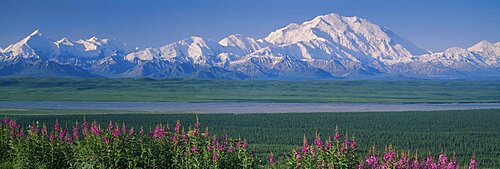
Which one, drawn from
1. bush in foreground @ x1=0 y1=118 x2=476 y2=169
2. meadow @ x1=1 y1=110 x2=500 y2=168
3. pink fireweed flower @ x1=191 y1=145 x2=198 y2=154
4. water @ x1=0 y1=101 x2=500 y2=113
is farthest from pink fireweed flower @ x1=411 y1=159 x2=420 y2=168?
water @ x1=0 y1=101 x2=500 y2=113

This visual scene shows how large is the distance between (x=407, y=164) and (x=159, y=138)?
641 centimetres

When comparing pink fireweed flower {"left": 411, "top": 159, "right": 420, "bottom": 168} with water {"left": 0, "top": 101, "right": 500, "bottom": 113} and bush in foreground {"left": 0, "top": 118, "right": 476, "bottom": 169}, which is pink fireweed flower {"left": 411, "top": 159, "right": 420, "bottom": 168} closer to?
bush in foreground {"left": 0, "top": 118, "right": 476, "bottom": 169}

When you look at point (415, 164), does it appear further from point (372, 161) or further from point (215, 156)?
point (215, 156)

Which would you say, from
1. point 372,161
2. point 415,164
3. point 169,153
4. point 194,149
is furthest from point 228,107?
point 415,164

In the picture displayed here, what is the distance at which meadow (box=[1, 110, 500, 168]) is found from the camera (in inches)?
1672

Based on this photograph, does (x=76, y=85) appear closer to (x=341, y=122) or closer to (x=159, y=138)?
(x=341, y=122)

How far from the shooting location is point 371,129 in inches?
2215

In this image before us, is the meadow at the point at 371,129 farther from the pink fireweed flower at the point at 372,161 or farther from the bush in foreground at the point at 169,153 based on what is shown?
the pink fireweed flower at the point at 372,161

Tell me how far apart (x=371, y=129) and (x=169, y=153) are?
134ft

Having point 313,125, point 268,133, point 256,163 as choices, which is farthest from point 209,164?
point 313,125

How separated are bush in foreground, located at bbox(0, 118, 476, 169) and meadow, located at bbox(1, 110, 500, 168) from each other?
693 inches

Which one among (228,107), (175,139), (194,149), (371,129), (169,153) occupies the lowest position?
(371,129)

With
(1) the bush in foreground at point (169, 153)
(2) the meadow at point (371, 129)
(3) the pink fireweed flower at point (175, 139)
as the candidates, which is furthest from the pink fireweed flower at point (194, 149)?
(2) the meadow at point (371, 129)

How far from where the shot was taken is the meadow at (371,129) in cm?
4247
